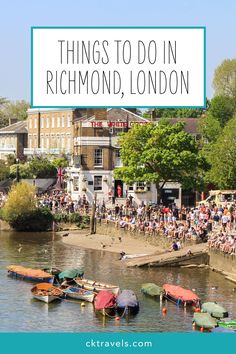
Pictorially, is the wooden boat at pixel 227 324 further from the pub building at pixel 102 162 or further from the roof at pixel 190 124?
the roof at pixel 190 124

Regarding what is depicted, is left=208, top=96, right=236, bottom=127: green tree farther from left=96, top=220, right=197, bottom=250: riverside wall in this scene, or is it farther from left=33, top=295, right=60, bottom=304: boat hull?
left=33, top=295, right=60, bottom=304: boat hull

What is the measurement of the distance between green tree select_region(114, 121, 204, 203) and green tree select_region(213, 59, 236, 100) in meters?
35.0

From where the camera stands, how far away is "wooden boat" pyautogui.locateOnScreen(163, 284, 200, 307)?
5919cm

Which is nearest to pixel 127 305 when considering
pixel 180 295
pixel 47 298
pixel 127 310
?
pixel 127 310

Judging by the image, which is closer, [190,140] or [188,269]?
[188,269]

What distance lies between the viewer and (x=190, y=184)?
4077 inches

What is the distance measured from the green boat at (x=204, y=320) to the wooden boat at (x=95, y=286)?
28.4ft

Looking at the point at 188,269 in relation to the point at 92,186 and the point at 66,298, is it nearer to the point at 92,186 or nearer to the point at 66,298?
the point at 66,298

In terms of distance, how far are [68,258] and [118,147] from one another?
103ft

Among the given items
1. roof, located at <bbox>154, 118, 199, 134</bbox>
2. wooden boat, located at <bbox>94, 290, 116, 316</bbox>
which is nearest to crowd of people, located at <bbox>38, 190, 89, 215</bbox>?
roof, located at <bbox>154, 118, 199, 134</bbox>

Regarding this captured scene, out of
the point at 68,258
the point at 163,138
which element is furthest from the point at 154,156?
the point at 68,258

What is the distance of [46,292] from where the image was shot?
206 feet

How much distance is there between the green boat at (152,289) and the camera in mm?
62250

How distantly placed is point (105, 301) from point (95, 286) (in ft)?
19.2
